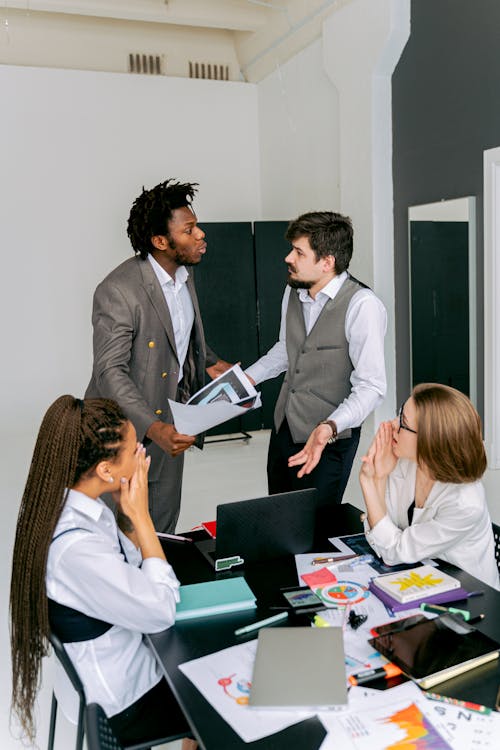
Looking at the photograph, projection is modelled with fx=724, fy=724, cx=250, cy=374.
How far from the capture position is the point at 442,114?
4.97 meters

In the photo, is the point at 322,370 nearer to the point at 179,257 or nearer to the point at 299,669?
the point at 179,257

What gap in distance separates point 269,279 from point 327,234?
402 centimetres

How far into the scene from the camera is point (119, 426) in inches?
66.8

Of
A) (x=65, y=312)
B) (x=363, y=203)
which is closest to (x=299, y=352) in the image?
(x=363, y=203)

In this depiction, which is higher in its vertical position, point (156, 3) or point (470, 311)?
point (156, 3)

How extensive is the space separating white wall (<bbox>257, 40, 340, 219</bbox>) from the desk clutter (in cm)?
522

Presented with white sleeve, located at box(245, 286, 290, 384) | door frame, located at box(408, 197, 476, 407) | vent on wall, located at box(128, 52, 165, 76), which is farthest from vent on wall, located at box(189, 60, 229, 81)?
white sleeve, located at box(245, 286, 290, 384)

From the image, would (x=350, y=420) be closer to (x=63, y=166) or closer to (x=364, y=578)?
(x=364, y=578)

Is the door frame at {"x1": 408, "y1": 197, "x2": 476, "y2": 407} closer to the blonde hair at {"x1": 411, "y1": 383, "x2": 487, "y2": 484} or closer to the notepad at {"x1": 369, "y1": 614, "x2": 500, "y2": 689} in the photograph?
the blonde hair at {"x1": 411, "y1": 383, "x2": 487, "y2": 484}

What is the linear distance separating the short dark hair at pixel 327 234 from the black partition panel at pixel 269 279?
391 cm

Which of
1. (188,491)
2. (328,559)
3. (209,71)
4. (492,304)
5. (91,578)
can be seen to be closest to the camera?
(91,578)

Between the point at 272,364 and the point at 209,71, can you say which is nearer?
the point at 272,364

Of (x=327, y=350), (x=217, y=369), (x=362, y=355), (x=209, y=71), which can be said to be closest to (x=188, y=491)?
(x=217, y=369)

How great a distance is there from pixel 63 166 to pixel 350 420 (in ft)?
18.1
